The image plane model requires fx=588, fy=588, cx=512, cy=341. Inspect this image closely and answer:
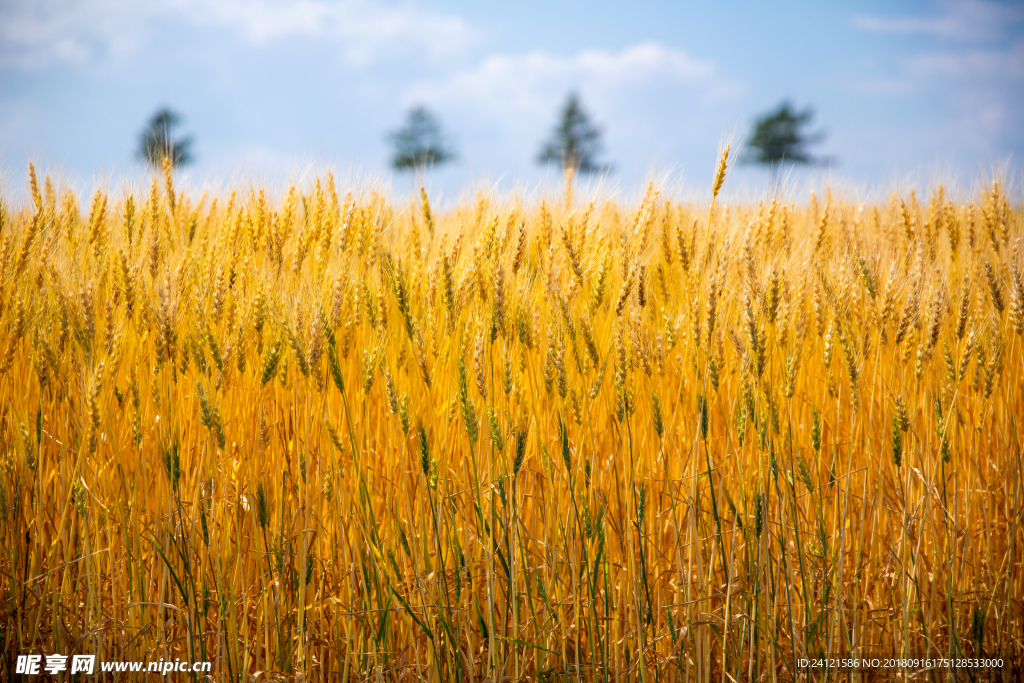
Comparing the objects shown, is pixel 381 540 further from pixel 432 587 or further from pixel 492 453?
pixel 492 453

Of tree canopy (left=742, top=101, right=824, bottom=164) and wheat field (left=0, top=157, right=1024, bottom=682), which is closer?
wheat field (left=0, top=157, right=1024, bottom=682)

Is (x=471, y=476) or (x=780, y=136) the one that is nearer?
(x=471, y=476)

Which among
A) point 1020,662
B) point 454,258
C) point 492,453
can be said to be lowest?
point 1020,662

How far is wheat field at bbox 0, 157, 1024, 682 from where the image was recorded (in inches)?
50.1

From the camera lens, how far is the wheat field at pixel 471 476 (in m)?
1.27

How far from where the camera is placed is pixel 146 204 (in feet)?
6.56

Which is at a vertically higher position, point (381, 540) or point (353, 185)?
point (353, 185)

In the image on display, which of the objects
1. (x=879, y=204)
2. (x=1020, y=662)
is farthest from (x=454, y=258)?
(x=879, y=204)

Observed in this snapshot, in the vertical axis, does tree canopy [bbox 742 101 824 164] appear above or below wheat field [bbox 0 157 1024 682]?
above

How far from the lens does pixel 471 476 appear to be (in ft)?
4.86

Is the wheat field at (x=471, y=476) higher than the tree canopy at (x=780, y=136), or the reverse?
the tree canopy at (x=780, y=136)

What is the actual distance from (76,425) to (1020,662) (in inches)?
94.6

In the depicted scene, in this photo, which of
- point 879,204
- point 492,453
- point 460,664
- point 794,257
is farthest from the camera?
point 879,204

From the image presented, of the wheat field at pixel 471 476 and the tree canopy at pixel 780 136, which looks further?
the tree canopy at pixel 780 136
